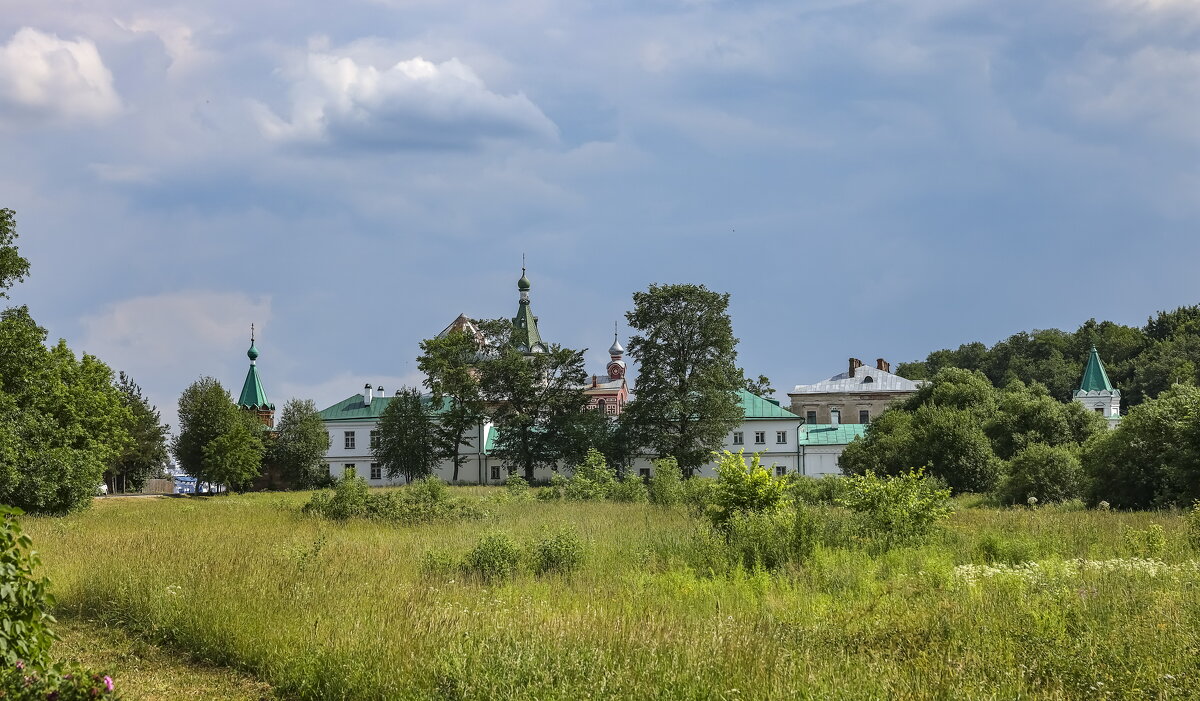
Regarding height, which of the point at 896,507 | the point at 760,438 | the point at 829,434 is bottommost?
the point at 896,507

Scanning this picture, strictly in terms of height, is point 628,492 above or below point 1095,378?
below

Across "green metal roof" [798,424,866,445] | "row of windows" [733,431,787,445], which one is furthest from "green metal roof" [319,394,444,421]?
"green metal roof" [798,424,866,445]

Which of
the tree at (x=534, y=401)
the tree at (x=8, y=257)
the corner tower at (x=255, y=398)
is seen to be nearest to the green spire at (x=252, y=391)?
the corner tower at (x=255, y=398)

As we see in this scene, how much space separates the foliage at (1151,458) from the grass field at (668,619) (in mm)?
13686

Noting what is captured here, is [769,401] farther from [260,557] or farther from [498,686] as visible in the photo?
[498,686]

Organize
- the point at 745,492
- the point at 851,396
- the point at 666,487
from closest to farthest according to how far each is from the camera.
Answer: the point at 745,492 < the point at 666,487 < the point at 851,396

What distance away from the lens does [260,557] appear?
13.2 metres

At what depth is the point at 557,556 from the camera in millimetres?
14125

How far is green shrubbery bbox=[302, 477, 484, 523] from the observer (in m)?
24.2

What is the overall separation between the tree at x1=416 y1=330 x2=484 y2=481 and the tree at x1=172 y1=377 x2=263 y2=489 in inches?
489

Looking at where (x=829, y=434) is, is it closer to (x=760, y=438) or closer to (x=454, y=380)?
(x=760, y=438)

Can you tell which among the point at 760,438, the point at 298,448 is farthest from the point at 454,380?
the point at 760,438

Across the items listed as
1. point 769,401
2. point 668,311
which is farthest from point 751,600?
point 769,401

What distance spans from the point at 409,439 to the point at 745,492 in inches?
2016
